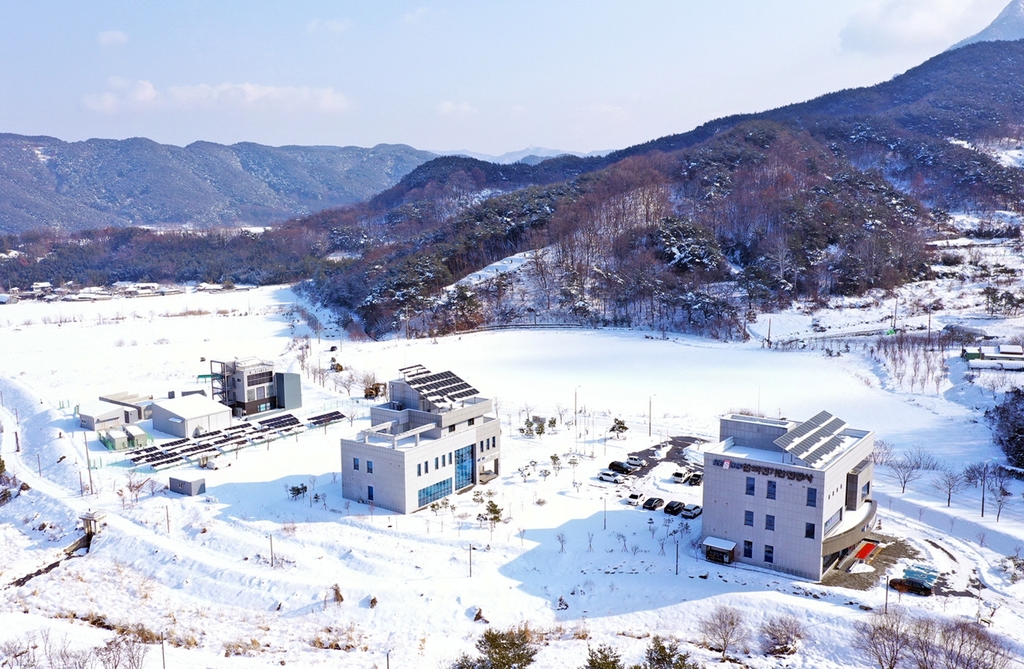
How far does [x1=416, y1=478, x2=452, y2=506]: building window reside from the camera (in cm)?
2263

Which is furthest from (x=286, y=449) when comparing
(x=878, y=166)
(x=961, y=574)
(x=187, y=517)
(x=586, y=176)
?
(x=878, y=166)

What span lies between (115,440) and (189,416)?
120 inches

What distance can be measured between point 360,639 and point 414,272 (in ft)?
171

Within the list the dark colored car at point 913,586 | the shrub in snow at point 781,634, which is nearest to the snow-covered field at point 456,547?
the shrub in snow at point 781,634

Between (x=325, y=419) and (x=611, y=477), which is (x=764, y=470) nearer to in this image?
(x=611, y=477)

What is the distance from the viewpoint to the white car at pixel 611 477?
2520cm

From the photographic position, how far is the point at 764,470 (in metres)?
18.3

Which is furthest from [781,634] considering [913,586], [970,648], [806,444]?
[806,444]

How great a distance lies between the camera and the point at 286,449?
1143 inches

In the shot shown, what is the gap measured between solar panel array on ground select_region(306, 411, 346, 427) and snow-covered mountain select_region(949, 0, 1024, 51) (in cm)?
18761

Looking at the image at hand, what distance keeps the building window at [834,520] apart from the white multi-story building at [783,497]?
0.09 feet

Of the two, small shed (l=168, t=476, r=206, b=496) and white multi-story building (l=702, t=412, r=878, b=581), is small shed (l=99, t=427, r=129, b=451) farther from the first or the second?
white multi-story building (l=702, t=412, r=878, b=581)

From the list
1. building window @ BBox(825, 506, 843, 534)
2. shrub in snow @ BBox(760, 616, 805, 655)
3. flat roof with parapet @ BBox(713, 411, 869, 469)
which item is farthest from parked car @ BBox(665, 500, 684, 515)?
shrub in snow @ BBox(760, 616, 805, 655)

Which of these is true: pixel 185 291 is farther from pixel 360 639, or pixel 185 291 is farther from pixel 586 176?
pixel 360 639
